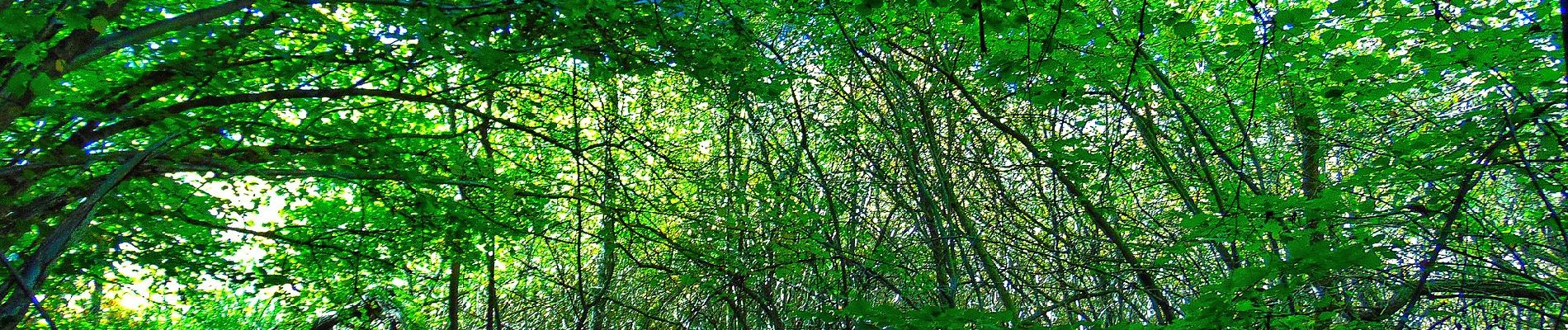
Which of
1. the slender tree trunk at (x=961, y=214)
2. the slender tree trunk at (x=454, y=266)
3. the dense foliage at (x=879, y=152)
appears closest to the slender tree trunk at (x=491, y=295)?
the dense foliage at (x=879, y=152)

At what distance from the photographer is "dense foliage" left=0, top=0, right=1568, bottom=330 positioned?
8.99ft

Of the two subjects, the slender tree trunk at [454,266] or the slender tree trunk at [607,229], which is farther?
the slender tree trunk at [454,266]

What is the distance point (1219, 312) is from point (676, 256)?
3.19 meters

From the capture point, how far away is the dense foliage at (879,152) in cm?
274

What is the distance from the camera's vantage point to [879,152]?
14.1ft

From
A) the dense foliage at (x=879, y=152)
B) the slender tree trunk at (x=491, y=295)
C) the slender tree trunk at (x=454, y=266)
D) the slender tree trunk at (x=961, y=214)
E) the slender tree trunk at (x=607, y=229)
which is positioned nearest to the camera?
the dense foliage at (x=879, y=152)

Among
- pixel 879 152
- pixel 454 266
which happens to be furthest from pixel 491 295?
pixel 879 152

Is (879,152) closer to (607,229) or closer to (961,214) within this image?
(961,214)

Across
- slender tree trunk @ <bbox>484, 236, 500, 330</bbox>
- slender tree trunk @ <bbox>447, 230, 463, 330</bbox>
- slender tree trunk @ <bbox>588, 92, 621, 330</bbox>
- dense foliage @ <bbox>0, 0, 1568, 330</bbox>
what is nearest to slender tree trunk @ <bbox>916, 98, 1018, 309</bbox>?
dense foliage @ <bbox>0, 0, 1568, 330</bbox>

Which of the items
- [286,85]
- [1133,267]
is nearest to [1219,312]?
[1133,267]

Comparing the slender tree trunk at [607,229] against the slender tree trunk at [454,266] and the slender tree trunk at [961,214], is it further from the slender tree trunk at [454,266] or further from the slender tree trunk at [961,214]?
the slender tree trunk at [961,214]

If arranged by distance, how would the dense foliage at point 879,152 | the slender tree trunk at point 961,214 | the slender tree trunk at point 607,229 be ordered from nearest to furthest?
the dense foliage at point 879,152 → the slender tree trunk at point 961,214 → the slender tree trunk at point 607,229

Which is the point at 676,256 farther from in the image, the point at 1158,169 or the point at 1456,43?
the point at 1456,43

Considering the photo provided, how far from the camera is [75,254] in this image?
172 inches
